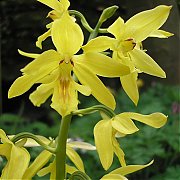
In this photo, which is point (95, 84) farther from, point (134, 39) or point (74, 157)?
point (74, 157)

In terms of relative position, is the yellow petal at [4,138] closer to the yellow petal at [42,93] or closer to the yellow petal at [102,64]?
the yellow petal at [42,93]

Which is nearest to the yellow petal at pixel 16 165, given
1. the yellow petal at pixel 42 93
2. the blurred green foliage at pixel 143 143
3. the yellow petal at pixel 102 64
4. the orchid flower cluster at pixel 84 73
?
the orchid flower cluster at pixel 84 73

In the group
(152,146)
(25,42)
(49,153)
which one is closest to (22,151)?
(49,153)

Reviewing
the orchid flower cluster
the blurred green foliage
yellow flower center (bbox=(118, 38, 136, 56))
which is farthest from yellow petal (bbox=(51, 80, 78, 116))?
the blurred green foliage

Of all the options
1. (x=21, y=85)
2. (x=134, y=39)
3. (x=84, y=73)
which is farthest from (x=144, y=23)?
(x=21, y=85)

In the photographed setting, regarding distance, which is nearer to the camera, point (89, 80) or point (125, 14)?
point (89, 80)

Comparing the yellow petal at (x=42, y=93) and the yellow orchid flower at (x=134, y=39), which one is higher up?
the yellow orchid flower at (x=134, y=39)

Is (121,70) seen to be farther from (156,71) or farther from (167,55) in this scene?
(167,55)
